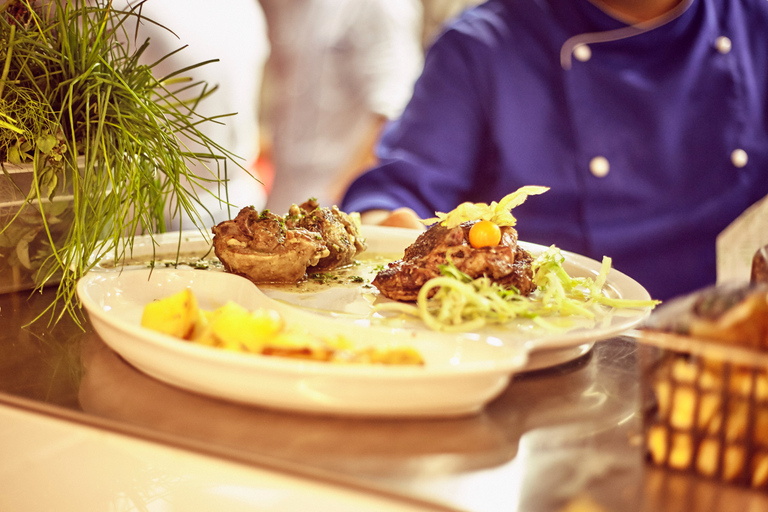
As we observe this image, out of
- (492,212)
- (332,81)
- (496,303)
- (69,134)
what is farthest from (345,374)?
(332,81)

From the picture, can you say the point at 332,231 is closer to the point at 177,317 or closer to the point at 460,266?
the point at 460,266

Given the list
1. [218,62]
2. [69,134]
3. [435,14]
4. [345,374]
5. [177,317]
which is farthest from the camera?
[435,14]

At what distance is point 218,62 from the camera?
2426 millimetres

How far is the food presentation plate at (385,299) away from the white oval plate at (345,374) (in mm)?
56

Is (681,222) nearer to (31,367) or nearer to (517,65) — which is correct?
(517,65)

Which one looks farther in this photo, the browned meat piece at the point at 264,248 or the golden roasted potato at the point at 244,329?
the browned meat piece at the point at 264,248

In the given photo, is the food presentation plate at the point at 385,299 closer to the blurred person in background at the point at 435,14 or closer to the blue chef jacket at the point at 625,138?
the blue chef jacket at the point at 625,138

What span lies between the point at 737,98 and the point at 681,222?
592 millimetres

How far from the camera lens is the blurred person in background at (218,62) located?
7.81 ft

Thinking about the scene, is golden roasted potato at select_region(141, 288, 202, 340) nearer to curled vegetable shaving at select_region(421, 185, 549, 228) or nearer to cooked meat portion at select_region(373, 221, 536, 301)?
cooked meat portion at select_region(373, 221, 536, 301)

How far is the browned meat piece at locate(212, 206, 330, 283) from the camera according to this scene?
150 centimetres

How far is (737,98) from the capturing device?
105 inches

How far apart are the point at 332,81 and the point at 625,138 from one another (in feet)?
10.3

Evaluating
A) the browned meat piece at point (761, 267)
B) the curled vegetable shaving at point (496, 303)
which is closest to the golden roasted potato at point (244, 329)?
the curled vegetable shaving at point (496, 303)
